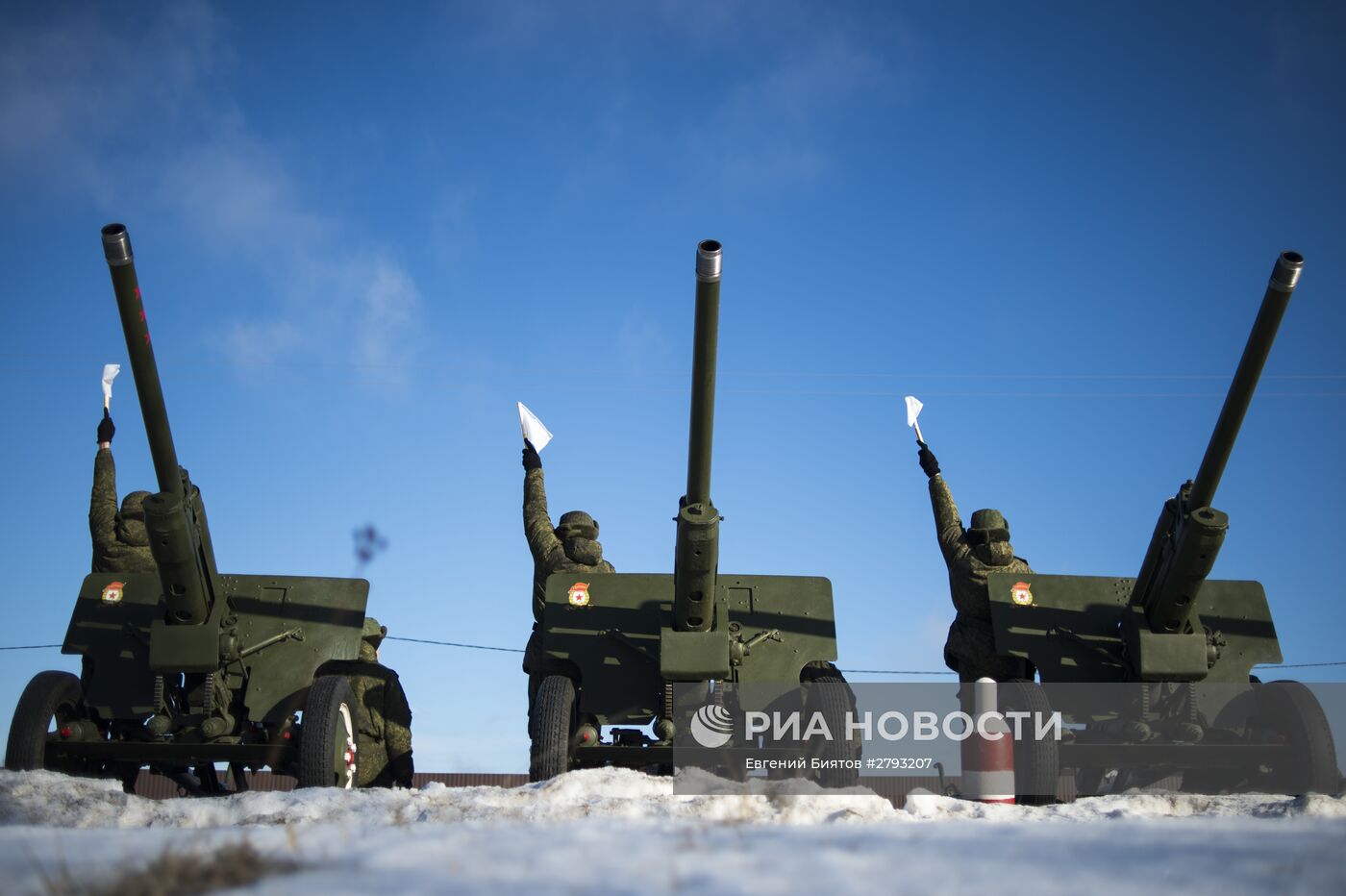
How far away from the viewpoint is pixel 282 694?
9398 millimetres

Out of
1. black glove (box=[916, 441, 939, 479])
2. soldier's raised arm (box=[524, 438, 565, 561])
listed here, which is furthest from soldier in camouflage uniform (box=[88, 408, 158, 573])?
black glove (box=[916, 441, 939, 479])

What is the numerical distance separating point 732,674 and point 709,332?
2.64 m

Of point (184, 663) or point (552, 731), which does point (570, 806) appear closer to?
point (552, 731)

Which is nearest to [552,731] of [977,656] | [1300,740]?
[977,656]

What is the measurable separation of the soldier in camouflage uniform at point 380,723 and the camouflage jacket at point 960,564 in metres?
4.56

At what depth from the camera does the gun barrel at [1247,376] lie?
28.5 ft

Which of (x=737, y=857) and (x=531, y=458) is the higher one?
(x=531, y=458)

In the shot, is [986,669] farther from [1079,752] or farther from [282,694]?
[282,694]

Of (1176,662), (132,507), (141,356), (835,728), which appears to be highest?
(141,356)

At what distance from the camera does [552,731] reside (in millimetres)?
8547

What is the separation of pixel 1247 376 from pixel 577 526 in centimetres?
509

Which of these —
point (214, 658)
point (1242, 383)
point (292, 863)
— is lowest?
point (292, 863)

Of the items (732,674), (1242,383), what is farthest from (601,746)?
(1242,383)

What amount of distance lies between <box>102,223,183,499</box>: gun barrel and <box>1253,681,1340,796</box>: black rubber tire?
289 inches
